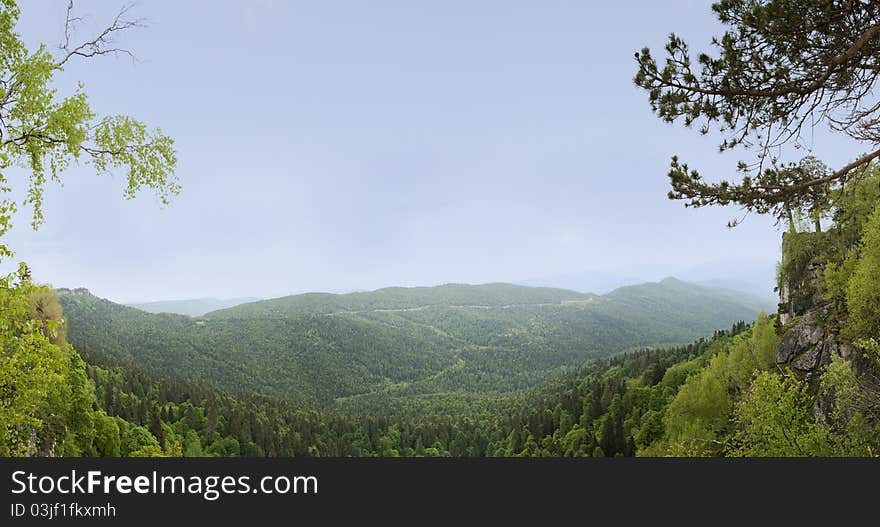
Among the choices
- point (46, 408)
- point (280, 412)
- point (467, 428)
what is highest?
point (46, 408)

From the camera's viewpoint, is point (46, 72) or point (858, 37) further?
point (858, 37)

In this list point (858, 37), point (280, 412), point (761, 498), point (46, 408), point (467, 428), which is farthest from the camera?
point (467, 428)

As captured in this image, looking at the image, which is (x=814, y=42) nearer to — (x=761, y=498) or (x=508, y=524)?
(x=761, y=498)

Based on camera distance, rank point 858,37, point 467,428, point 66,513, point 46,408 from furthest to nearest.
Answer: point 467,428
point 46,408
point 858,37
point 66,513

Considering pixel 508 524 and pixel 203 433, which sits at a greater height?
pixel 508 524

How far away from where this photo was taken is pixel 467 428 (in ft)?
579

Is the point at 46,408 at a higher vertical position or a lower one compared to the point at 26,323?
lower

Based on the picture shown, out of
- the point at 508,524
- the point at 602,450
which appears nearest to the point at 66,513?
the point at 508,524

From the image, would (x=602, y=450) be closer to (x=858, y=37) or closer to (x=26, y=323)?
(x=858, y=37)

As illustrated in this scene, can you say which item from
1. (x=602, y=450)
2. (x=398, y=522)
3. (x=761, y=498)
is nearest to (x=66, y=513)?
(x=398, y=522)

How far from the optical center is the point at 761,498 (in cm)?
871

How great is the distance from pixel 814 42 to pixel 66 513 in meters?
18.1

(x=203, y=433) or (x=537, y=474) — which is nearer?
(x=537, y=474)

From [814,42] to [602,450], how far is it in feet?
232
